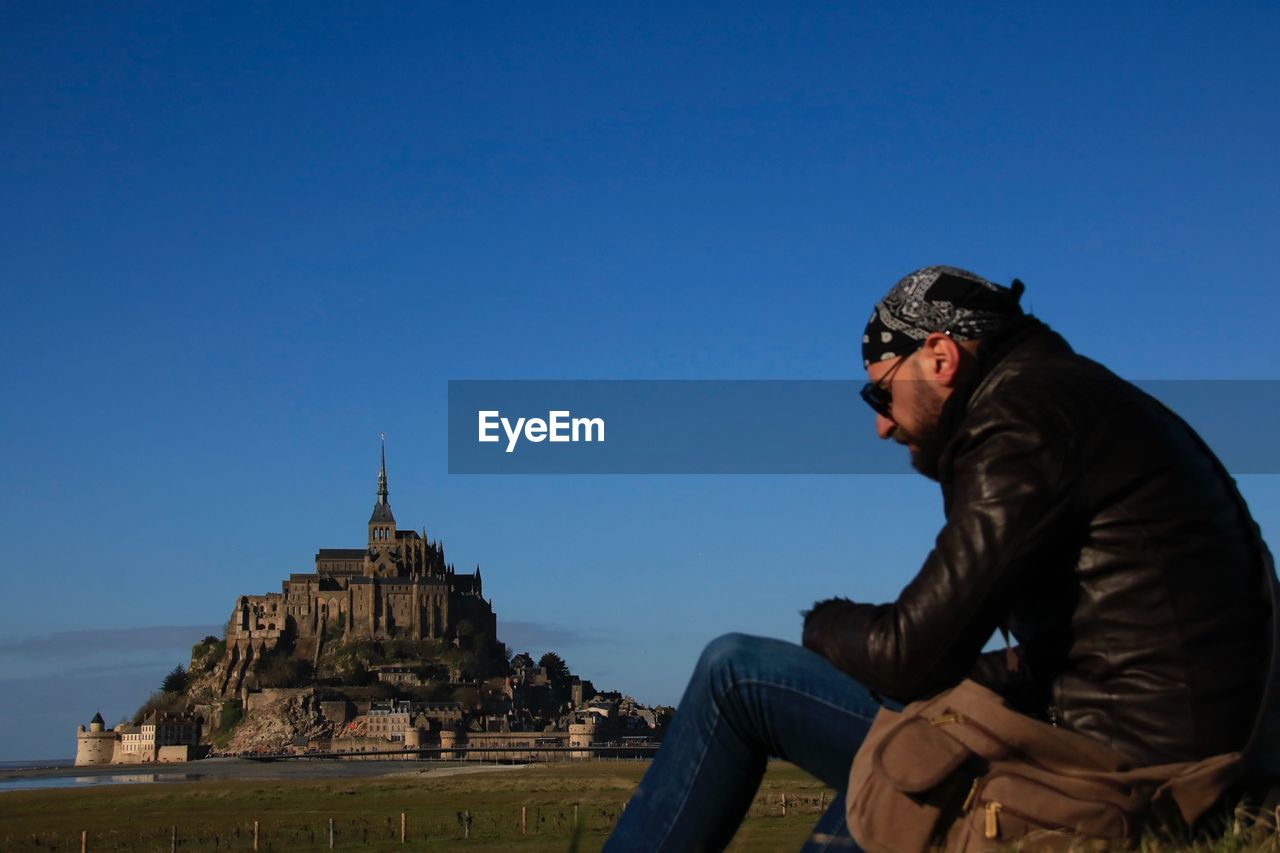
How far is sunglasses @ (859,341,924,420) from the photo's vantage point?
7.09ft

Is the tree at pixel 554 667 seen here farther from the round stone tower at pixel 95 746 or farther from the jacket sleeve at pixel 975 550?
the jacket sleeve at pixel 975 550

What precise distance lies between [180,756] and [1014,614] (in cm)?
10491

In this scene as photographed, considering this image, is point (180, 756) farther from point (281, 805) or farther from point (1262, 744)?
point (1262, 744)

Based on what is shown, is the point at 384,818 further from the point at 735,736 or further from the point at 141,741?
the point at 141,741

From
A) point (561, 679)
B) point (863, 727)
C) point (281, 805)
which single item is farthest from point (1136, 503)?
point (561, 679)

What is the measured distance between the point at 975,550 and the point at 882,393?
16.6 inches

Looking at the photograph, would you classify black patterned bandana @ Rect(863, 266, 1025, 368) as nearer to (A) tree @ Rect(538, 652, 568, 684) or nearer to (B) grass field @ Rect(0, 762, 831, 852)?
(B) grass field @ Rect(0, 762, 831, 852)

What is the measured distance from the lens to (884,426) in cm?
225

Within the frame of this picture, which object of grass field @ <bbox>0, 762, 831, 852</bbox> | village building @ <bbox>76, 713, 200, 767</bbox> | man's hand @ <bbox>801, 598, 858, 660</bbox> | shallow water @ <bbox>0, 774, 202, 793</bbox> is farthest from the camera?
village building @ <bbox>76, 713, 200, 767</bbox>

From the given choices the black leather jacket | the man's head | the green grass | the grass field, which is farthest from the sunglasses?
the grass field

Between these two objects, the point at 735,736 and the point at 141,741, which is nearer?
the point at 735,736

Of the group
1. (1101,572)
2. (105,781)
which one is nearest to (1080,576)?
(1101,572)

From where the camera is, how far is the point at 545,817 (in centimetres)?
1995

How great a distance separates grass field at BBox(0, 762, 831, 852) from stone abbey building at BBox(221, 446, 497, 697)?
63.6 m
